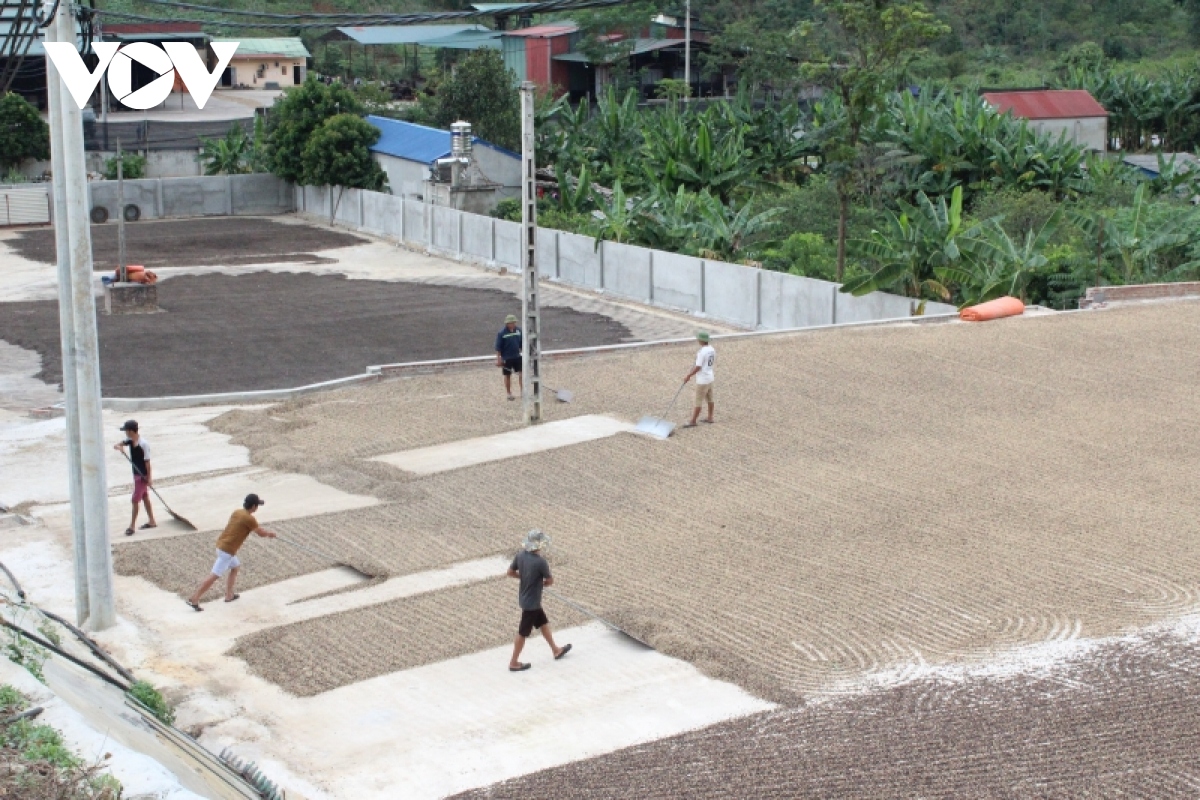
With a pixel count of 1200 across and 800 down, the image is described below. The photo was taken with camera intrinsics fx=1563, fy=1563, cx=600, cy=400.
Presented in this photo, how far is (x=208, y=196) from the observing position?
55.2 m

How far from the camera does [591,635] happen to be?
1445cm

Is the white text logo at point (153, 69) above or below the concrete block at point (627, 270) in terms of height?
above

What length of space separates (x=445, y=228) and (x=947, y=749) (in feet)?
116

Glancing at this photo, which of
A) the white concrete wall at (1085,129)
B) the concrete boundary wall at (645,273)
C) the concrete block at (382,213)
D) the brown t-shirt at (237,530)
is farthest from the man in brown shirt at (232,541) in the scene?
the white concrete wall at (1085,129)

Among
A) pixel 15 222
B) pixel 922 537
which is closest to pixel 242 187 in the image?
pixel 15 222

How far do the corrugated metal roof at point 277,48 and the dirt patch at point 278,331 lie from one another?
162 ft

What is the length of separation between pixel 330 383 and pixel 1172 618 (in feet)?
51.6

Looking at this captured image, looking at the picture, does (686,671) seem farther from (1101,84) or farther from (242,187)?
(1101,84)

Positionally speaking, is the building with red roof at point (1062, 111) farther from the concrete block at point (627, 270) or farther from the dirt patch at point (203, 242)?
the dirt patch at point (203, 242)

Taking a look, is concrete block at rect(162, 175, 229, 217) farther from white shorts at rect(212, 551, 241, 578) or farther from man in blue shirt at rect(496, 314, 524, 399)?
white shorts at rect(212, 551, 241, 578)

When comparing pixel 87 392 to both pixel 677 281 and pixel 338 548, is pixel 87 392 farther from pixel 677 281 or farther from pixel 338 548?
pixel 677 281

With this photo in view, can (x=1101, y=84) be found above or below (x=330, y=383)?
above

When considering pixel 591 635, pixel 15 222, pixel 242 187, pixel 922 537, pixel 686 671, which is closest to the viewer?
pixel 686 671

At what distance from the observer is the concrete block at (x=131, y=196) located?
174ft
